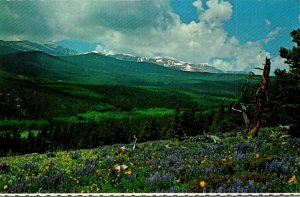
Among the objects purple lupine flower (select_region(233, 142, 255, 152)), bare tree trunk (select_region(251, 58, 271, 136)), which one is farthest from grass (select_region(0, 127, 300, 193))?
bare tree trunk (select_region(251, 58, 271, 136))

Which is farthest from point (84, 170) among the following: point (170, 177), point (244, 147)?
point (244, 147)

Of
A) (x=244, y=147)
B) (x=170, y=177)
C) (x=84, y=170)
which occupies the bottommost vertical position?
(x=84, y=170)

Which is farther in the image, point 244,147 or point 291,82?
point 291,82

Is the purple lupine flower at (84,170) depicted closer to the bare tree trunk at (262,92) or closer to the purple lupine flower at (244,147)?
the purple lupine flower at (244,147)

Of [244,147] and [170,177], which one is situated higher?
[244,147]

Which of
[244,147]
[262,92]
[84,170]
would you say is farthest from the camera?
[262,92]

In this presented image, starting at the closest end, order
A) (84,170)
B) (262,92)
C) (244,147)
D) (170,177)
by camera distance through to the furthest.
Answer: (170,177) < (84,170) < (244,147) < (262,92)

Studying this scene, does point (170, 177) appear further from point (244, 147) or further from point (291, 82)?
point (291, 82)

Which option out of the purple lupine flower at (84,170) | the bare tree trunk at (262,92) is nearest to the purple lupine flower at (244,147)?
the purple lupine flower at (84,170)

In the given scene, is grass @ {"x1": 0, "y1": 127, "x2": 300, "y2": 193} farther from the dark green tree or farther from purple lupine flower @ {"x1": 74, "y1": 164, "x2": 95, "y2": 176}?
the dark green tree

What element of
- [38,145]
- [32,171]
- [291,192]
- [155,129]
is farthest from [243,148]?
[38,145]

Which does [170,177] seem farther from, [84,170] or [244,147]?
[244,147]

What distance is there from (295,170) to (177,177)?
8.49 ft

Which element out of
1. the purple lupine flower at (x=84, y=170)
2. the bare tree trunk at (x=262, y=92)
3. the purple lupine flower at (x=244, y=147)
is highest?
the bare tree trunk at (x=262, y=92)
